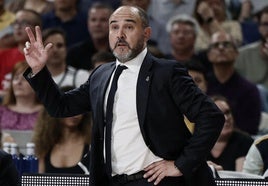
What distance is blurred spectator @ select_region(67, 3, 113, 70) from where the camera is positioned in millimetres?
9672

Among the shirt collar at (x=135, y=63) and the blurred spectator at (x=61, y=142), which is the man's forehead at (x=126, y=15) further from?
the blurred spectator at (x=61, y=142)

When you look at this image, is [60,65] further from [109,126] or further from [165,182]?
[165,182]

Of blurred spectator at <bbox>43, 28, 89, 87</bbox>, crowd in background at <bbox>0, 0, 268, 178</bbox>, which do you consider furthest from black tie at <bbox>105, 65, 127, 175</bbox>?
blurred spectator at <bbox>43, 28, 89, 87</bbox>

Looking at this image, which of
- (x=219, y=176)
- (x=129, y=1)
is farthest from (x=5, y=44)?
(x=219, y=176)

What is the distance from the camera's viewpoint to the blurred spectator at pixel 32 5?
10766mm

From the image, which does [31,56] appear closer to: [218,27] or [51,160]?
[51,160]

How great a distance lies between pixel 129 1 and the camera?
10.0 m

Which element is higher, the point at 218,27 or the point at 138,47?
the point at 138,47

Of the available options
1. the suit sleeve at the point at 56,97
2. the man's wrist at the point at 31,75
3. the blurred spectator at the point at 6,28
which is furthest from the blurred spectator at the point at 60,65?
the man's wrist at the point at 31,75

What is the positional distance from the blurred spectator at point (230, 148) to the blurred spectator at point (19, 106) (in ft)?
5.93

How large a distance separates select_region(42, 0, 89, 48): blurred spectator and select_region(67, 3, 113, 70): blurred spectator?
1.47 feet

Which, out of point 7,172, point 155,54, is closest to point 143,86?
point 7,172

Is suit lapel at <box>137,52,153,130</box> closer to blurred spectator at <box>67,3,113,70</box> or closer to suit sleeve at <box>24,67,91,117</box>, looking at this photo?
suit sleeve at <box>24,67,91,117</box>

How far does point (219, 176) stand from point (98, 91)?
156 cm
